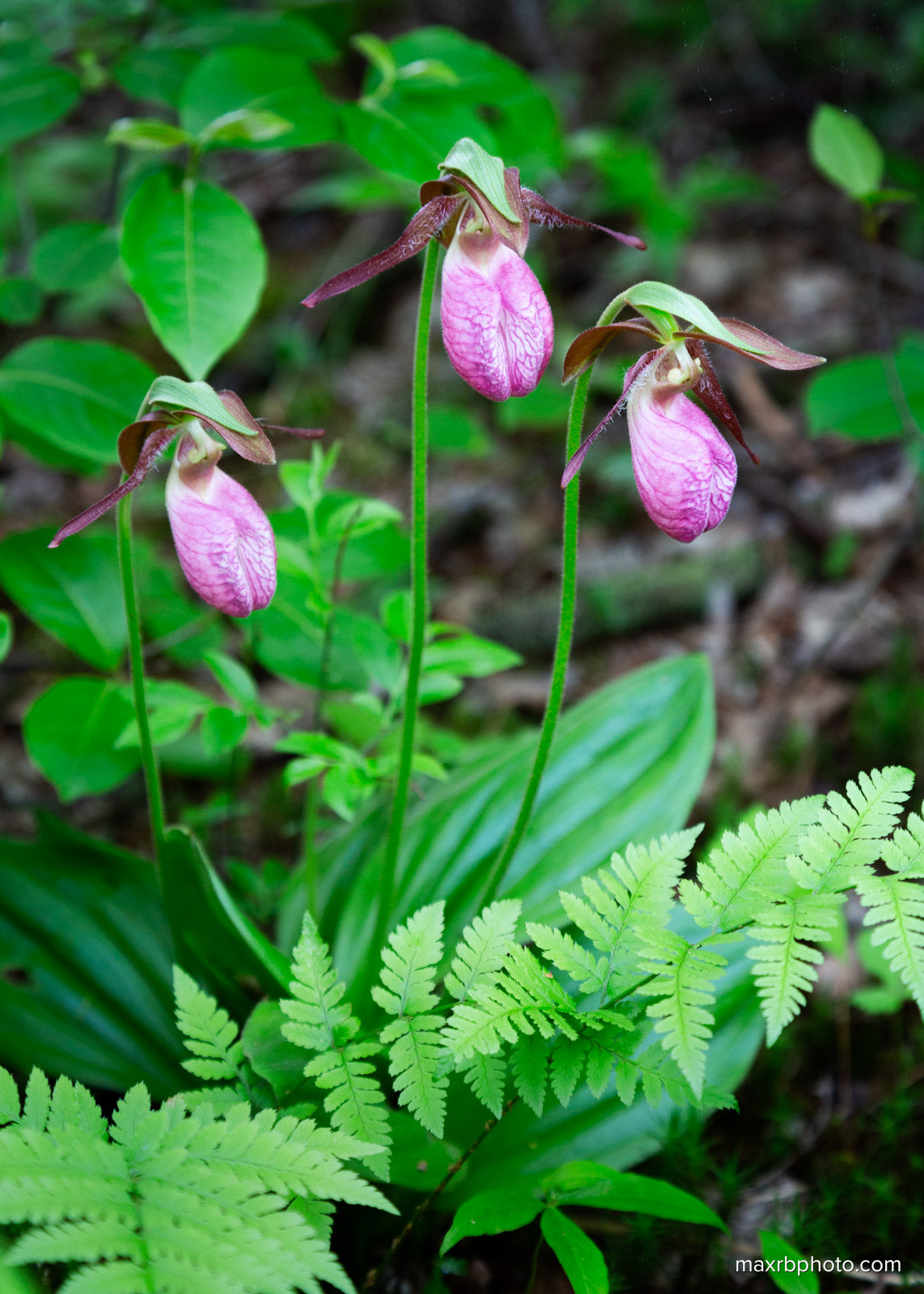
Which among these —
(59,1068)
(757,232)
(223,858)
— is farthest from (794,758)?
(757,232)

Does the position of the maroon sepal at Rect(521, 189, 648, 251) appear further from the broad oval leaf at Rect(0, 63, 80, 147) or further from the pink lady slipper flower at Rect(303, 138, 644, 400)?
the broad oval leaf at Rect(0, 63, 80, 147)

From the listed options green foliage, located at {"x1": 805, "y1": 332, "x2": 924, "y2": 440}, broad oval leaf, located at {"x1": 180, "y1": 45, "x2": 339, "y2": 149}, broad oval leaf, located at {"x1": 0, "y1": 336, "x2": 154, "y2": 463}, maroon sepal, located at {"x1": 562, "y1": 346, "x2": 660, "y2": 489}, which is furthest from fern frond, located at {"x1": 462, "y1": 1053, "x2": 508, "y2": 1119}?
green foliage, located at {"x1": 805, "y1": 332, "x2": 924, "y2": 440}

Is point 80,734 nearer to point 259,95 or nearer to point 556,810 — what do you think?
point 556,810

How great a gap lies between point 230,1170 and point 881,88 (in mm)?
4796

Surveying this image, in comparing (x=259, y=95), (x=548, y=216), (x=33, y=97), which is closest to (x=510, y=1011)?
(x=548, y=216)

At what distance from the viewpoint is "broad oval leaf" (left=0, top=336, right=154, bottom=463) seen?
1.63 m

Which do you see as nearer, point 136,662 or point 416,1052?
point 416,1052

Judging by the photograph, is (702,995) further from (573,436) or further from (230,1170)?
(573,436)

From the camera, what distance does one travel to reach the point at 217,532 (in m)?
1.12

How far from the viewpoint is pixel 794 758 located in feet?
7.59

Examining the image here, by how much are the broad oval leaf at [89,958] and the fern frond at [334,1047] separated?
539mm

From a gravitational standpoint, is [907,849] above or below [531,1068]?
above

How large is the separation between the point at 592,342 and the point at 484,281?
0.15 m

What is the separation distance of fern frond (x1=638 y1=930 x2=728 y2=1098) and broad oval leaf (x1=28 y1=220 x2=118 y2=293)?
1.61m
